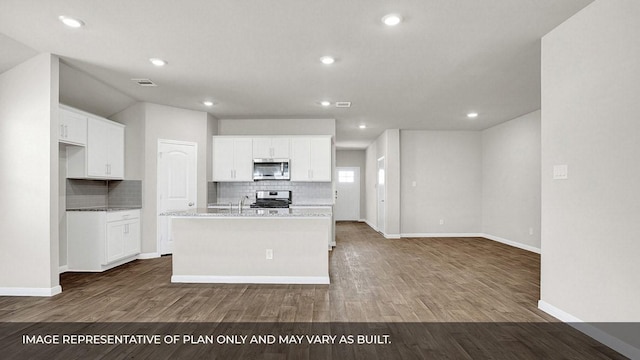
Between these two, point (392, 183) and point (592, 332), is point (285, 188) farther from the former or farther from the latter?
point (592, 332)

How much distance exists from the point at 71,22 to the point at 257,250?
3.05 metres

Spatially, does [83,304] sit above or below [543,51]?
below

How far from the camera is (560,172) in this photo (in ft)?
10.1

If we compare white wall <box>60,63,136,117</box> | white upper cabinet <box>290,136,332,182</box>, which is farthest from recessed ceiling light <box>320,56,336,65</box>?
white wall <box>60,63,136,117</box>

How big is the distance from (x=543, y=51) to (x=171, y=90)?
483 centimetres

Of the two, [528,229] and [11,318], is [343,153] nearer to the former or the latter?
[528,229]

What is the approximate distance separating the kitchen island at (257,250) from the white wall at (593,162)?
2.50 m

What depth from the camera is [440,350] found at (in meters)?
2.56

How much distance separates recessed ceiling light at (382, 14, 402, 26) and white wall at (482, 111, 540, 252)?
479 centimetres

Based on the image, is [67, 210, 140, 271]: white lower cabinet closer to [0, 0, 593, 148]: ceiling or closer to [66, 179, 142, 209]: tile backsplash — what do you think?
[66, 179, 142, 209]: tile backsplash

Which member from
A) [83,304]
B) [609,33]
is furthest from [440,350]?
[83,304]

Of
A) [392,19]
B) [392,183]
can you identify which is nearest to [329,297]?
[392,19]

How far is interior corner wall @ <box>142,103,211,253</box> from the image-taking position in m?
5.76

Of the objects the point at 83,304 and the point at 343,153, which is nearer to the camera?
the point at 83,304
